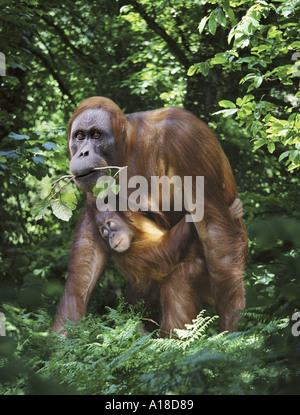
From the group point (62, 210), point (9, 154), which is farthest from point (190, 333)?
point (9, 154)

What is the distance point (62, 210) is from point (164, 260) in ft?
2.44

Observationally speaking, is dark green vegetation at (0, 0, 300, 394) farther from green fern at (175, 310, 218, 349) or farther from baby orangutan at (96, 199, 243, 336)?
baby orangutan at (96, 199, 243, 336)

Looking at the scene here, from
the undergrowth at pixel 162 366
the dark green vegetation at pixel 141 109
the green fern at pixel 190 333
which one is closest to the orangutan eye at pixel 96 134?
the dark green vegetation at pixel 141 109

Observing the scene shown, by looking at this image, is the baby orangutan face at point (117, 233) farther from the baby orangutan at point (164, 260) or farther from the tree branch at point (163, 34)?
the tree branch at point (163, 34)

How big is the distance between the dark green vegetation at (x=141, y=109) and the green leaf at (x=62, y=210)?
0.47 meters

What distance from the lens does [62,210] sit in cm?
329

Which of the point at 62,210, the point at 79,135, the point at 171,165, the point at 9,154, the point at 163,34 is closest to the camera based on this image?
the point at 62,210

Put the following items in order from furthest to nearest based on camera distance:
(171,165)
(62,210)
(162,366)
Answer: (171,165)
(62,210)
(162,366)

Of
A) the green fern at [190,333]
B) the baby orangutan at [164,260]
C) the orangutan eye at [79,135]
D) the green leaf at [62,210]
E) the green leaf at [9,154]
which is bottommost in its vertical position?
the green fern at [190,333]

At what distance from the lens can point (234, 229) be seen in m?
3.48

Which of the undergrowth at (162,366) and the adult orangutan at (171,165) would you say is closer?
the undergrowth at (162,366)

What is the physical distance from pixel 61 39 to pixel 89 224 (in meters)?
2.86

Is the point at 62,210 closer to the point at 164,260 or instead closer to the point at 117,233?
the point at 117,233

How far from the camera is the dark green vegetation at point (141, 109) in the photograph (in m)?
1.89
